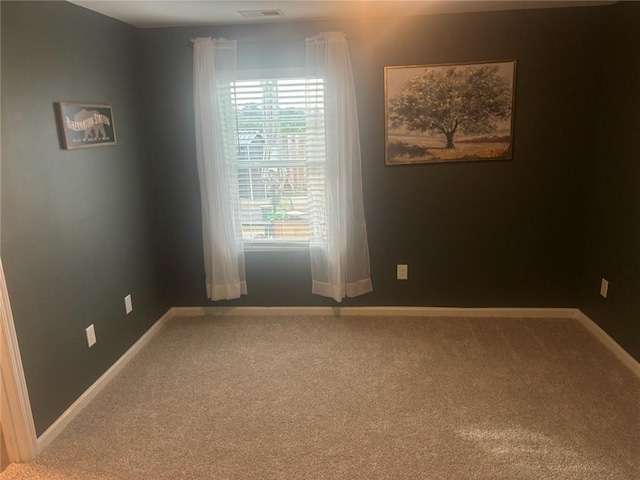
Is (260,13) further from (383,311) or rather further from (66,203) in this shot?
(383,311)

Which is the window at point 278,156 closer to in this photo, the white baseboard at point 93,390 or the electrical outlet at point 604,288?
the white baseboard at point 93,390

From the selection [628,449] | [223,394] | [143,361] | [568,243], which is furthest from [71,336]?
[568,243]

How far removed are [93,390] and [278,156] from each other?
1.96 metres

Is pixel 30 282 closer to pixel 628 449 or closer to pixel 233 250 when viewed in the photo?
pixel 233 250

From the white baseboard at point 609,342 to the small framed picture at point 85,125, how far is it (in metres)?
3.49

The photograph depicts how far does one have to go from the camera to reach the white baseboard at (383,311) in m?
3.53

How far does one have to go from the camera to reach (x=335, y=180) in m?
3.32

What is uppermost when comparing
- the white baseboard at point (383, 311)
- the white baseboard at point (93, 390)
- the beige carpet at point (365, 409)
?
the white baseboard at point (383, 311)

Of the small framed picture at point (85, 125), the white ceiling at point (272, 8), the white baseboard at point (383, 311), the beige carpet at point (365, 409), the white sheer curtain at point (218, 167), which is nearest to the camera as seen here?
the beige carpet at point (365, 409)

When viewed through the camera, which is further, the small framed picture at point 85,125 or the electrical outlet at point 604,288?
the electrical outlet at point 604,288

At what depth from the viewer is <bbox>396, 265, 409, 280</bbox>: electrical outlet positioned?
11.7 ft

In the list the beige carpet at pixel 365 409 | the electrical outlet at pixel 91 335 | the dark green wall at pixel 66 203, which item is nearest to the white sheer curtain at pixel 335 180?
the beige carpet at pixel 365 409

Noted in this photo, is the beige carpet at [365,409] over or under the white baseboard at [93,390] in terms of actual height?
under


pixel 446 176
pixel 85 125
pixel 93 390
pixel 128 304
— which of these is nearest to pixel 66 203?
pixel 85 125
